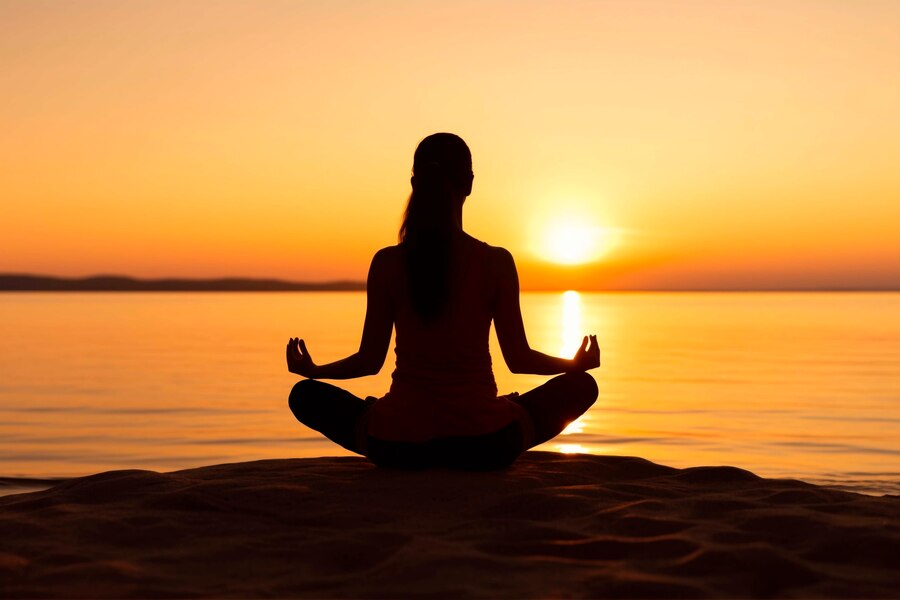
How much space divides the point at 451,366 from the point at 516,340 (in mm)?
420

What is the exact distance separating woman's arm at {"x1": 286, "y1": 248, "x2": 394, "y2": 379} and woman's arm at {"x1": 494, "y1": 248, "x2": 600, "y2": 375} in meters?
0.59

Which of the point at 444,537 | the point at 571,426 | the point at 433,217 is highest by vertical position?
the point at 433,217

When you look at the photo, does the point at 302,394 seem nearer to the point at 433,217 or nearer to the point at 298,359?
the point at 298,359

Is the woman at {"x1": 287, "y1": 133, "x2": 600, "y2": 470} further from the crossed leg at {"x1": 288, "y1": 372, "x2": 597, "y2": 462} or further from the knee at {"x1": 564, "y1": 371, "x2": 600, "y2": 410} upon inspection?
the knee at {"x1": 564, "y1": 371, "x2": 600, "y2": 410}

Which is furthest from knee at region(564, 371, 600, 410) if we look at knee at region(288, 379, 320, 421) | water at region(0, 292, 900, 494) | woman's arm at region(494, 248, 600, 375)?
water at region(0, 292, 900, 494)

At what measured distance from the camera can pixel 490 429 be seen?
5.09m

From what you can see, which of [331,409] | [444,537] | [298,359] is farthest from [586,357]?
[444,537]

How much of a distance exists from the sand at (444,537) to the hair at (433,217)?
3.11ft

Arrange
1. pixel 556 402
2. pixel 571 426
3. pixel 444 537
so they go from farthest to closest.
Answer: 1. pixel 571 426
2. pixel 556 402
3. pixel 444 537

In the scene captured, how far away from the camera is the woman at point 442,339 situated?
16.3 ft

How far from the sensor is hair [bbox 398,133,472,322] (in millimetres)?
4938

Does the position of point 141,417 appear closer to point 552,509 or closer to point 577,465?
point 577,465

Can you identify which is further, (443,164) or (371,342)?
(371,342)

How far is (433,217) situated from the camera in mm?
4934
